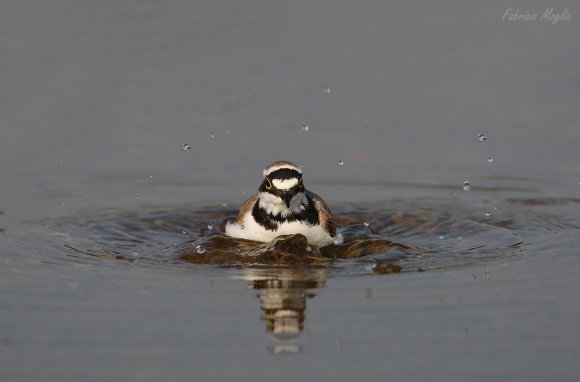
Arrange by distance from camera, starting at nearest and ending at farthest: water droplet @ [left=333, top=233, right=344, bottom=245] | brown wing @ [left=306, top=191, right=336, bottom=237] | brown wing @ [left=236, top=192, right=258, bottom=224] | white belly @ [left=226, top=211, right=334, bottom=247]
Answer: white belly @ [left=226, top=211, right=334, bottom=247], water droplet @ [left=333, top=233, right=344, bottom=245], brown wing @ [left=306, top=191, right=336, bottom=237], brown wing @ [left=236, top=192, right=258, bottom=224]

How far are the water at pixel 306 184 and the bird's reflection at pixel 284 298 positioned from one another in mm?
34

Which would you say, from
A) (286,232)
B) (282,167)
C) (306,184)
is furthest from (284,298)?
(306,184)

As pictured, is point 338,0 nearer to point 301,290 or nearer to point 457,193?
point 457,193

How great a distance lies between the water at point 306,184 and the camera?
28.6 feet

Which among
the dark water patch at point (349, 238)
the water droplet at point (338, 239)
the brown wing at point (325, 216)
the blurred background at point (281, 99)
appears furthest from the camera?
the blurred background at point (281, 99)

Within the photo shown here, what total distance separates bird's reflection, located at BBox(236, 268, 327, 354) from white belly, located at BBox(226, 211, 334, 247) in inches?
50.1

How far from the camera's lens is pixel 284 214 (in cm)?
1280

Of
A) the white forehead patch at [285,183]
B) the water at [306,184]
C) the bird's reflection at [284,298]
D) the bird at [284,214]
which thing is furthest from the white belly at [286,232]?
the bird's reflection at [284,298]

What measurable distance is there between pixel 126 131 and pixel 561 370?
865 cm

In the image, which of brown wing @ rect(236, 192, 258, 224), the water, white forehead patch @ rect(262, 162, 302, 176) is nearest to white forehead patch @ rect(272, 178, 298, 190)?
white forehead patch @ rect(262, 162, 302, 176)

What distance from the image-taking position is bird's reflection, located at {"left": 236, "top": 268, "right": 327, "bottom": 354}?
8.91m

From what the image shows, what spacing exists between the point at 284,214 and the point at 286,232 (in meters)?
0.19
